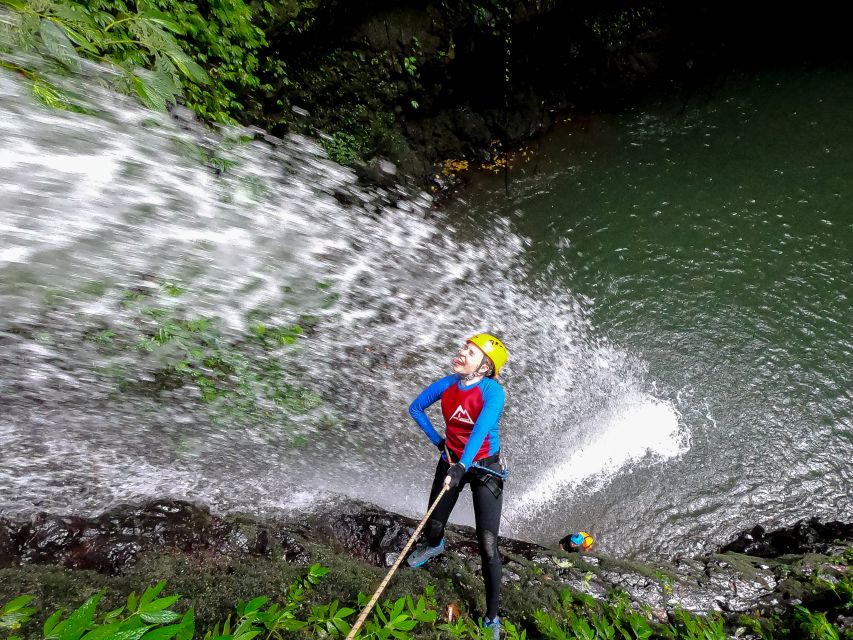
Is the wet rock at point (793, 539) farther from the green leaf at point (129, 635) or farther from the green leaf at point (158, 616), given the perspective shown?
the green leaf at point (129, 635)

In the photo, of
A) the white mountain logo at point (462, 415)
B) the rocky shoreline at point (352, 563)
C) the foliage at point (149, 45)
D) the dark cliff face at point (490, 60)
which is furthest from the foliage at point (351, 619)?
the dark cliff face at point (490, 60)

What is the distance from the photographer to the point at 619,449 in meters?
5.81

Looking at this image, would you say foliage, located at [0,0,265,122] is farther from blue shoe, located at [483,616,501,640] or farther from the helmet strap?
blue shoe, located at [483,616,501,640]

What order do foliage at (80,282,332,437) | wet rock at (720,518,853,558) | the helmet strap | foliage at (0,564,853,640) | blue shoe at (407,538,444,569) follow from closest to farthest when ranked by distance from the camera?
1. foliage at (0,564,853,640)
2. the helmet strap
3. blue shoe at (407,538,444,569)
4. foliage at (80,282,332,437)
5. wet rock at (720,518,853,558)

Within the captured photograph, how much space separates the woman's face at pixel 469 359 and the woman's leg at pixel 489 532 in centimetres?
87

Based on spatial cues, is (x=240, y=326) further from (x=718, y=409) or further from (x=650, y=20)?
(x=650, y=20)

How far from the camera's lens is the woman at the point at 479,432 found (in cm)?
306

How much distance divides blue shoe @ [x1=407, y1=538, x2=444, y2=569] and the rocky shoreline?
0.35 ft

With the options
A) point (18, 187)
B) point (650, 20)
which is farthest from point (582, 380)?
point (650, 20)

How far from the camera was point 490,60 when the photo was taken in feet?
29.3

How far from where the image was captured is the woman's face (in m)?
3.04

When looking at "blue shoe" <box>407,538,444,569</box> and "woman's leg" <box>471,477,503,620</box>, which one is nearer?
"woman's leg" <box>471,477,503,620</box>

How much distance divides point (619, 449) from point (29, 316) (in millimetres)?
6243

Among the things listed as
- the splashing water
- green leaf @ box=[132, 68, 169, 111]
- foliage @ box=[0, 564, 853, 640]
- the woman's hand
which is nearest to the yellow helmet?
the woman's hand
